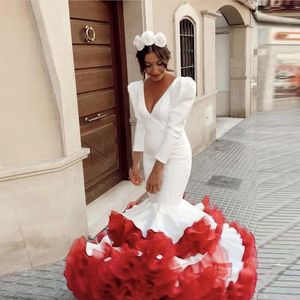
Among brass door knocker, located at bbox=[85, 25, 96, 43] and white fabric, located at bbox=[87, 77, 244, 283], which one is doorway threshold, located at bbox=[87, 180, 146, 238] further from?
brass door knocker, located at bbox=[85, 25, 96, 43]

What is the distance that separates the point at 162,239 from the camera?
2.67 m

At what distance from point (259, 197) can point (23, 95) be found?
3.61 m

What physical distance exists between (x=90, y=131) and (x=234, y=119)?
8.69m

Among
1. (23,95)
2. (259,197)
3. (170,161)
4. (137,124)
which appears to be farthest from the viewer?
(259,197)

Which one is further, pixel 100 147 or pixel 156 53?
pixel 100 147

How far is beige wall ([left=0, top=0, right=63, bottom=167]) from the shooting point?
3422 mm

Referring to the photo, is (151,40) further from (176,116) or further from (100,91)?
(100,91)

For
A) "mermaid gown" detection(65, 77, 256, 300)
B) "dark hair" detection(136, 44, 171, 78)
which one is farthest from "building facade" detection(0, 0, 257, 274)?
"dark hair" detection(136, 44, 171, 78)

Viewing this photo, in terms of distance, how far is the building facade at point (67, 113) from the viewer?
139 inches

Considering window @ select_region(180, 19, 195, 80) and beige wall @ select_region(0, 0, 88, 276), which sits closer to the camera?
beige wall @ select_region(0, 0, 88, 276)

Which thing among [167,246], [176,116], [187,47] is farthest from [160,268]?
[187,47]

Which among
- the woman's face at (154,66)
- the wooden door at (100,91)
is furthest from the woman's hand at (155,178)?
the wooden door at (100,91)

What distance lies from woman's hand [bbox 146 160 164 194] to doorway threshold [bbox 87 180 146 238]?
1799 mm

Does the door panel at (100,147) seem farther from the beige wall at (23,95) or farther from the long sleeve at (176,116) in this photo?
the long sleeve at (176,116)
